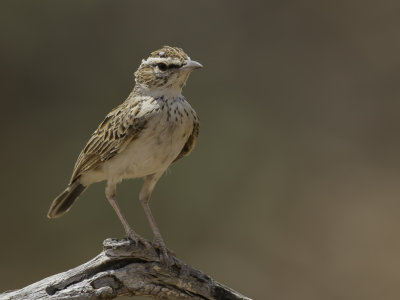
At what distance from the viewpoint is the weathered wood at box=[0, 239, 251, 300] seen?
510cm

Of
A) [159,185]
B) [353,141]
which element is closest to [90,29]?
[159,185]

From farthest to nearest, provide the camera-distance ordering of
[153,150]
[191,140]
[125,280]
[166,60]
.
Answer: [191,140], [166,60], [153,150], [125,280]

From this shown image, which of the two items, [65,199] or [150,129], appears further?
[65,199]

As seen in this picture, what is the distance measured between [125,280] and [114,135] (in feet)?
4.14

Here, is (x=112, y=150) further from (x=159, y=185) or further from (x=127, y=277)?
(x=159, y=185)

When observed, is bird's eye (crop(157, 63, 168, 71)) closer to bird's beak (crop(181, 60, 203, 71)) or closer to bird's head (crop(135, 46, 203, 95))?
bird's head (crop(135, 46, 203, 95))

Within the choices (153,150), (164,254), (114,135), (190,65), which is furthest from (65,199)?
(190,65)

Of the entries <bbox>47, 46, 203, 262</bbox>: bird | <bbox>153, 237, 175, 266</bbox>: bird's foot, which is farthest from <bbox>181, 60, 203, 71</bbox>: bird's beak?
<bbox>153, 237, 175, 266</bbox>: bird's foot

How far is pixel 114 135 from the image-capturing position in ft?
19.2

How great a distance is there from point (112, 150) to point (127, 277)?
115 centimetres

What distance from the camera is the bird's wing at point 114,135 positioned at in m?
5.72

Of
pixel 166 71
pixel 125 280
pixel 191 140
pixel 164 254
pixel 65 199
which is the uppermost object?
pixel 166 71

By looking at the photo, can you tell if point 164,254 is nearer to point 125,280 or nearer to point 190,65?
point 125,280

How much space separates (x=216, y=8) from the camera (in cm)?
1224
